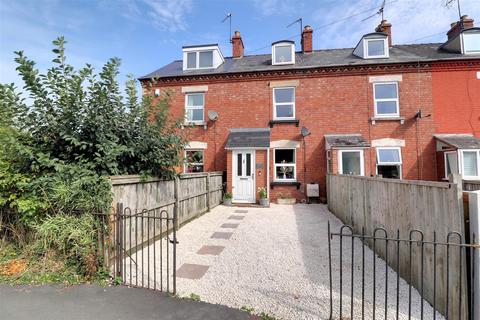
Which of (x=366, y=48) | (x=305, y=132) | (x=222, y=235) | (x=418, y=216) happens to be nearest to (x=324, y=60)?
(x=366, y=48)

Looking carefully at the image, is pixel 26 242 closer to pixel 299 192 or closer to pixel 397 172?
pixel 299 192

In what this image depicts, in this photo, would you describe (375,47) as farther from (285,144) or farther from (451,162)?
(285,144)

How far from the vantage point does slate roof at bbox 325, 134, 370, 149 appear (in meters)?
10.9

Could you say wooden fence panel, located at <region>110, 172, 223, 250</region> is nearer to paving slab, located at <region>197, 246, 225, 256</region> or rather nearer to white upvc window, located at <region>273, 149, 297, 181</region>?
paving slab, located at <region>197, 246, 225, 256</region>

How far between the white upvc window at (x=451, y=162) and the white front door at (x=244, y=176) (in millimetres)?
8107

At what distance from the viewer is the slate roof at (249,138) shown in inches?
450

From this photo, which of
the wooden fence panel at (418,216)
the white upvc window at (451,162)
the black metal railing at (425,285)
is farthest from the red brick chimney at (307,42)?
the black metal railing at (425,285)

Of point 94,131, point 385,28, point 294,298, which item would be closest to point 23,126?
point 94,131

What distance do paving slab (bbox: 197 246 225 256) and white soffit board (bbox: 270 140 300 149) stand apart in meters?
7.50

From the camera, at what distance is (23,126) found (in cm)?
465

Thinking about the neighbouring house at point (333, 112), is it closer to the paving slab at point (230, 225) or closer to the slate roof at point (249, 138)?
the slate roof at point (249, 138)

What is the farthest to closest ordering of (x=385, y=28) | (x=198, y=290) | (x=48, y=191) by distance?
(x=385, y=28), (x=48, y=191), (x=198, y=290)

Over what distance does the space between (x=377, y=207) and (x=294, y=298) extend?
2766 millimetres

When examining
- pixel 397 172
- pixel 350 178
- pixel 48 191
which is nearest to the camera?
pixel 48 191
